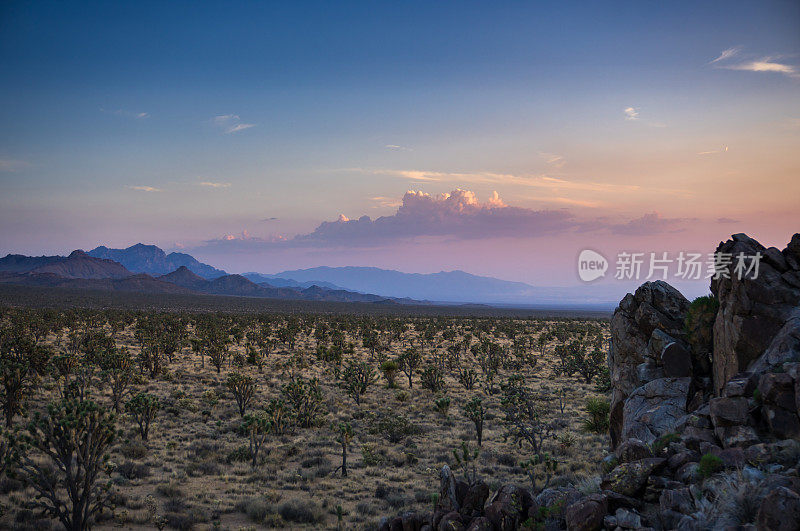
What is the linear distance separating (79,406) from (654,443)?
565 inches

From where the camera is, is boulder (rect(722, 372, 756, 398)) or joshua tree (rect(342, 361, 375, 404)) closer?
boulder (rect(722, 372, 756, 398))

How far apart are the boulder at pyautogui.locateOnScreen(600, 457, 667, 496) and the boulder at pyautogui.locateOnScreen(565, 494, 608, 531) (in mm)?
646

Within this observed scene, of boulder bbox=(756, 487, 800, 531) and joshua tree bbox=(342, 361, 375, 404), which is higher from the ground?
boulder bbox=(756, 487, 800, 531)

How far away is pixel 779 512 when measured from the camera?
6219 mm

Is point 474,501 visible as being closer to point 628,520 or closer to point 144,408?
point 628,520

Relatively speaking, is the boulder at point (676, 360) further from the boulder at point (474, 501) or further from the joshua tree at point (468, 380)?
the joshua tree at point (468, 380)

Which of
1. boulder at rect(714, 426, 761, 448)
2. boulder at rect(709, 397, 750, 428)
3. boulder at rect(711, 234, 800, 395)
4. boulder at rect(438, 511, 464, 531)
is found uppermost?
boulder at rect(711, 234, 800, 395)

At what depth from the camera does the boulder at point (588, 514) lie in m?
8.06

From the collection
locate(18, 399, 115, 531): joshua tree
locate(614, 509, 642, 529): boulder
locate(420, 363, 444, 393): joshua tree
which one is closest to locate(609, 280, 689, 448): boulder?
locate(614, 509, 642, 529): boulder

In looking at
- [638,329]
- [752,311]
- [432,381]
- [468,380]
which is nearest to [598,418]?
[638,329]

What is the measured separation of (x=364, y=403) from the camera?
27.6 metres

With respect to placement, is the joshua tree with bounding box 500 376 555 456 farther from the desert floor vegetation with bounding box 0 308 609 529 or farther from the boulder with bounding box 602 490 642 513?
the boulder with bounding box 602 490 642 513

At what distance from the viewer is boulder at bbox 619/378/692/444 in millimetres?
12273

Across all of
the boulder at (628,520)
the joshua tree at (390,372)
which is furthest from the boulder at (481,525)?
the joshua tree at (390,372)
